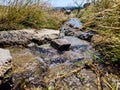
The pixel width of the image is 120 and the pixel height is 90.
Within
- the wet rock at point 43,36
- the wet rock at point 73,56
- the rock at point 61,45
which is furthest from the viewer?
the wet rock at point 43,36

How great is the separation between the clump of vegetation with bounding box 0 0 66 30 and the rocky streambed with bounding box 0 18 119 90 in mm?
264

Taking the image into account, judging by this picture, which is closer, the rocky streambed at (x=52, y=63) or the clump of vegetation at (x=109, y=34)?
the rocky streambed at (x=52, y=63)

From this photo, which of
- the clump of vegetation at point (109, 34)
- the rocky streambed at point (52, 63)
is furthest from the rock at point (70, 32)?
the clump of vegetation at point (109, 34)

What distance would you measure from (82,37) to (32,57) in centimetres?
123

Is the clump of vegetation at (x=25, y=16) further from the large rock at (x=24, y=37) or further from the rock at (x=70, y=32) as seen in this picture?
the rock at (x=70, y=32)

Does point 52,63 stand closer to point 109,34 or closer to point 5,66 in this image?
point 109,34

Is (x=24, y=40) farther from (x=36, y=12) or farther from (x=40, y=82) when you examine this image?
(x=40, y=82)

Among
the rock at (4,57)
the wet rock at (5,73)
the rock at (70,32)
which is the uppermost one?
the rock at (4,57)

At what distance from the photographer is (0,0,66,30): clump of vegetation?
13.7ft

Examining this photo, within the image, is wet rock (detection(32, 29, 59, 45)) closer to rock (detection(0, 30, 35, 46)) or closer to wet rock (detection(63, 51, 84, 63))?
rock (detection(0, 30, 35, 46))

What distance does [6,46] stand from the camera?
3.71 metres

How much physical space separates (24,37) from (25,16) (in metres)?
0.59

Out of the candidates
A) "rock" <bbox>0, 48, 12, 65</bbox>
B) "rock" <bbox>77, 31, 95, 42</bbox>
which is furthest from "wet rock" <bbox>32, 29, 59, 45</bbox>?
"rock" <bbox>0, 48, 12, 65</bbox>

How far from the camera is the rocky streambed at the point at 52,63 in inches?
104
